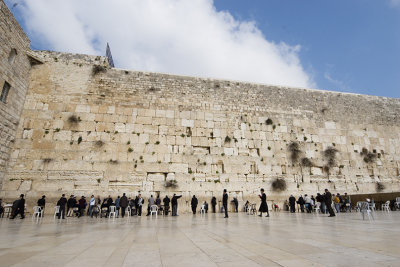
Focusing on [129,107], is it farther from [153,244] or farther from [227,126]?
[153,244]

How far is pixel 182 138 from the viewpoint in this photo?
42.1ft

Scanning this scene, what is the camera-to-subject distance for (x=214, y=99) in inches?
552

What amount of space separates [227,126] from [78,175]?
8.22 m

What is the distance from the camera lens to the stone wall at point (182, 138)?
11.3 meters

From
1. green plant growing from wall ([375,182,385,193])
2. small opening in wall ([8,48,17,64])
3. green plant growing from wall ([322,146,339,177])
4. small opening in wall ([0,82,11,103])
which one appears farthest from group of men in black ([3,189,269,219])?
green plant growing from wall ([375,182,385,193])

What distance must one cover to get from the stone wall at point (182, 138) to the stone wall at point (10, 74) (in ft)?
1.45

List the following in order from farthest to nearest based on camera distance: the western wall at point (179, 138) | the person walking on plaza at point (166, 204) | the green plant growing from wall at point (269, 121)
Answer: the green plant growing from wall at point (269, 121) → the western wall at point (179, 138) → the person walking on plaza at point (166, 204)

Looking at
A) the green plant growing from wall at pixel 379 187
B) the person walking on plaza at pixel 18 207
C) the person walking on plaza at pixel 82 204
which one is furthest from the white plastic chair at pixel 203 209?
the green plant growing from wall at pixel 379 187

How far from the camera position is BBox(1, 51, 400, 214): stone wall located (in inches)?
444

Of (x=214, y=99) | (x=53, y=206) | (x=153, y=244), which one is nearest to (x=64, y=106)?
(x=53, y=206)

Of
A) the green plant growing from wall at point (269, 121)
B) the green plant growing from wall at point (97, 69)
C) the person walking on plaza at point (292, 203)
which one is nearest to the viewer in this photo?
the person walking on plaza at point (292, 203)

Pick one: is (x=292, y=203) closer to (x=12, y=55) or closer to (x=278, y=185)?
(x=278, y=185)

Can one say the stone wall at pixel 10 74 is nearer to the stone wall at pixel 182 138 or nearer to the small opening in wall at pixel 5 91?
the small opening in wall at pixel 5 91

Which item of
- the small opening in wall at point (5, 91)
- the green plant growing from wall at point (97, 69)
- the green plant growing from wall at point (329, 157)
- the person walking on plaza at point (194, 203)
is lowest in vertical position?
the person walking on plaza at point (194, 203)
